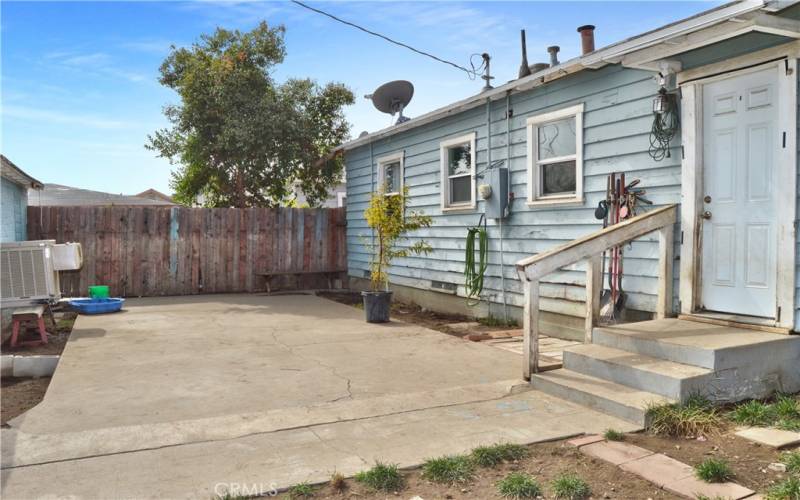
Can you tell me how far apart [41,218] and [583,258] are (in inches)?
408

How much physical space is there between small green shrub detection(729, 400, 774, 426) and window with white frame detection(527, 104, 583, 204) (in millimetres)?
3104

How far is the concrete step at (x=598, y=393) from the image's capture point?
3.72 metres

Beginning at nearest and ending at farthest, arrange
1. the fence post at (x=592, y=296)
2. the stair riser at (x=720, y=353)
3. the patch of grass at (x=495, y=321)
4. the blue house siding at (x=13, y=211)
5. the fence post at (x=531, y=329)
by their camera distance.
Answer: the stair riser at (x=720, y=353), the fence post at (x=531, y=329), the fence post at (x=592, y=296), the patch of grass at (x=495, y=321), the blue house siding at (x=13, y=211)

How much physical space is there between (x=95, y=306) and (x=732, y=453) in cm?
881

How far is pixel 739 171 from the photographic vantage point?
473cm

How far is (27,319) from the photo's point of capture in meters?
6.61

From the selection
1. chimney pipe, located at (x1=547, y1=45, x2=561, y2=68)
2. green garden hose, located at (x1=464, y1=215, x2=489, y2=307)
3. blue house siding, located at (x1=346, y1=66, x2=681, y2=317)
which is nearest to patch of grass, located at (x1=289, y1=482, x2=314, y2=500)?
blue house siding, located at (x1=346, y1=66, x2=681, y2=317)

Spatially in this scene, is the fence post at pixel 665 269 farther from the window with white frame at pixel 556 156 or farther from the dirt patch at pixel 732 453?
the dirt patch at pixel 732 453

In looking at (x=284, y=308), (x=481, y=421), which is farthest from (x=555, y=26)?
(x=481, y=421)

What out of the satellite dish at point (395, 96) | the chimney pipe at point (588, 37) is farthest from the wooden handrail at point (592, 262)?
the satellite dish at point (395, 96)

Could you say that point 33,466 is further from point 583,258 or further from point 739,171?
point 739,171

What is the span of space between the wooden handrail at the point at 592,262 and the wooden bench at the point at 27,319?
5.71 m

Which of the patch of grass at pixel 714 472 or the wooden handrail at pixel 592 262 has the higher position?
the wooden handrail at pixel 592 262

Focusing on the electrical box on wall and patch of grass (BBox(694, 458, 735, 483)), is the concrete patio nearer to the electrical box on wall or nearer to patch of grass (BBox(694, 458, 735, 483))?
patch of grass (BBox(694, 458, 735, 483))
